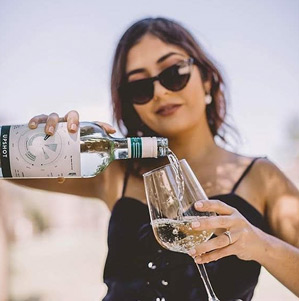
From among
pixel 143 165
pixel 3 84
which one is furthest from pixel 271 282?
pixel 3 84

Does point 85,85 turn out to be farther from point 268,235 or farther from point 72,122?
point 268,235

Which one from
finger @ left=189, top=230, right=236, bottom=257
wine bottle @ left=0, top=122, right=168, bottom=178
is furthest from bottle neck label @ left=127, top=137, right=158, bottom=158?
finger @ left=189, top=230, right=236, bottom=257

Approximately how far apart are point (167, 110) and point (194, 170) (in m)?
0.22

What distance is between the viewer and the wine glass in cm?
95

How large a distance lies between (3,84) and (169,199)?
109 centimetres

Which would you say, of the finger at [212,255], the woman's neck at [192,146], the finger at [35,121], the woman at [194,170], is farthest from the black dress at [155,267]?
the finger at [35,121]

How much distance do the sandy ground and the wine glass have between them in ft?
2.62

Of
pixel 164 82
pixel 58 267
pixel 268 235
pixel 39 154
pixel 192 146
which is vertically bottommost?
pixel 58 267

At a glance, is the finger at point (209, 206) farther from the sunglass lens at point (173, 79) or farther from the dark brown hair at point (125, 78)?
the dark brown hair at point (125, 78)

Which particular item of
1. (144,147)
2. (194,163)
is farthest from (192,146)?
(144,147)

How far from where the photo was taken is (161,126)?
163cm

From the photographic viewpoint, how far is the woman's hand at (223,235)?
0.94 m

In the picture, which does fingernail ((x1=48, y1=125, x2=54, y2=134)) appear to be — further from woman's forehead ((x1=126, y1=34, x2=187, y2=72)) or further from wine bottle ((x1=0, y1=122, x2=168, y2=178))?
woman's forehead ((x1=126, y1=34, x2=187, y2=72))

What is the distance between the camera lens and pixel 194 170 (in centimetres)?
162
